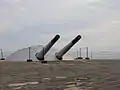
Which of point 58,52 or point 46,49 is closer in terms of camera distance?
point 46,49

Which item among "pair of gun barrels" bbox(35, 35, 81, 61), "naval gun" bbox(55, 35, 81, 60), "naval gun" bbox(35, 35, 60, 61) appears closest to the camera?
"naval gun" bbox(35, 35, 60, 61)

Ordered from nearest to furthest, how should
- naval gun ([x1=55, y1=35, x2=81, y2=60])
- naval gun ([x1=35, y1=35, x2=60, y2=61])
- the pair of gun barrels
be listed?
naval gun ([x1=35, y1=35, x2=60, y2=61]), the pair of gun barrels, naval gun ([x1=55, y1=35, x2=81, y2=60])

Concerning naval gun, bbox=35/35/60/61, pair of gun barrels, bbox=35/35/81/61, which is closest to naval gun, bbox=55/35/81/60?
pair of gun barrels, bbox=35/35/81/61

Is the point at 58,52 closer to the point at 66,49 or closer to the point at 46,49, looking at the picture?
the point at 66,49

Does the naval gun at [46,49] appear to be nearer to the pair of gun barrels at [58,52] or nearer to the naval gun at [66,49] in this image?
the pair of gun barrels at [58,52]

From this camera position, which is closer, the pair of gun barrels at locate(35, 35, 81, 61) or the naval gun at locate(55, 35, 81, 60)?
the pair of gun barrels at locate(35, 35, 81, 61)

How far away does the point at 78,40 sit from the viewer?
2037 inches

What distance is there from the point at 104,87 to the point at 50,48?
35.3 metres

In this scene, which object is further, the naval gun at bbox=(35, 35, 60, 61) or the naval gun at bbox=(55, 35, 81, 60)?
the naval gun at bbox=(55, 35, 81, 60)

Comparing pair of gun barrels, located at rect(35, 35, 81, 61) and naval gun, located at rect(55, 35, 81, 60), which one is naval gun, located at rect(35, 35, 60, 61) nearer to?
pair of gun barrels, located at rect(35, 35, 81, 61)

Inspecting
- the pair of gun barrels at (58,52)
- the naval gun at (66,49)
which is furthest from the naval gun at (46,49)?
the naval gun at (66,49)

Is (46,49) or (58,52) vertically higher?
(46,49)

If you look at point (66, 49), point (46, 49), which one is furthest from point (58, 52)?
point (46, 49)

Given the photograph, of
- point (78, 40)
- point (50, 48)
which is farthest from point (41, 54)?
point (78, 40)
